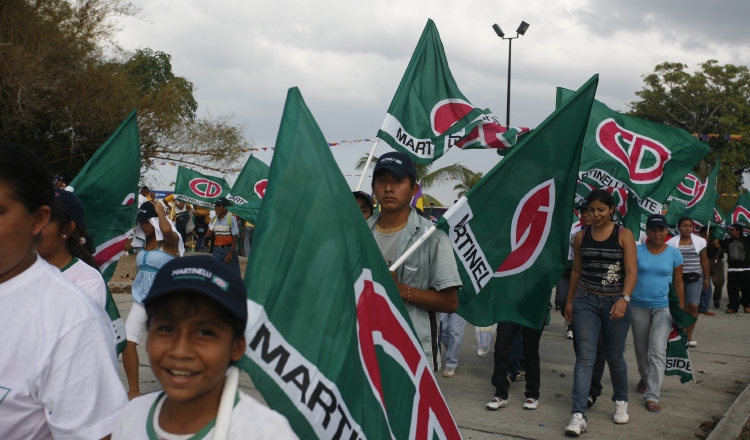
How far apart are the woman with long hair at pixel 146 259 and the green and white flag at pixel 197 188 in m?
11.1

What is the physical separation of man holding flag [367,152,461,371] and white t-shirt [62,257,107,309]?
1.34 m

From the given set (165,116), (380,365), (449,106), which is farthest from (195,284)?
(165,116)

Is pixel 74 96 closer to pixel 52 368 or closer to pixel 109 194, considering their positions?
pixel 109 194

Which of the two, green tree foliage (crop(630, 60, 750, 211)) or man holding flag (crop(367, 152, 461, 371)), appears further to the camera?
green tree foliage (crop(630, 60, 750, 211))

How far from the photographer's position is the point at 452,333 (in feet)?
28.7

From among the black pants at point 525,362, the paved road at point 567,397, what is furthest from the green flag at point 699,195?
the black pants at point 525,362

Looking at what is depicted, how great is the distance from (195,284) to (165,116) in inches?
989

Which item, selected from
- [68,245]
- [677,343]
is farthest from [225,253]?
[68,245]

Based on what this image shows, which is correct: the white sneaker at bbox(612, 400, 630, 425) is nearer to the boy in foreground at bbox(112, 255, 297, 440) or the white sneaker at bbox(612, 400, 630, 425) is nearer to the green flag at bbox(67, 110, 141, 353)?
the green flag at bbox(67, 110, 141, 353)

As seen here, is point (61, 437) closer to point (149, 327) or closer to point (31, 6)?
point (149, 327)

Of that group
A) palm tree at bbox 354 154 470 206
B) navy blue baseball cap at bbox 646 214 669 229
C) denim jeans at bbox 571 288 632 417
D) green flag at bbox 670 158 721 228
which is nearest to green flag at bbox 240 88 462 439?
denim jeans at bbox 571 288 632 417

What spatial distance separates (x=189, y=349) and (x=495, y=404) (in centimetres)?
570

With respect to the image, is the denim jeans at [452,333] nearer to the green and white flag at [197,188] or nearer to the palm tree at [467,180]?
the green and white flag at [197,188]

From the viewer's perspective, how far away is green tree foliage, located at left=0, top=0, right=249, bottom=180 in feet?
68.5
